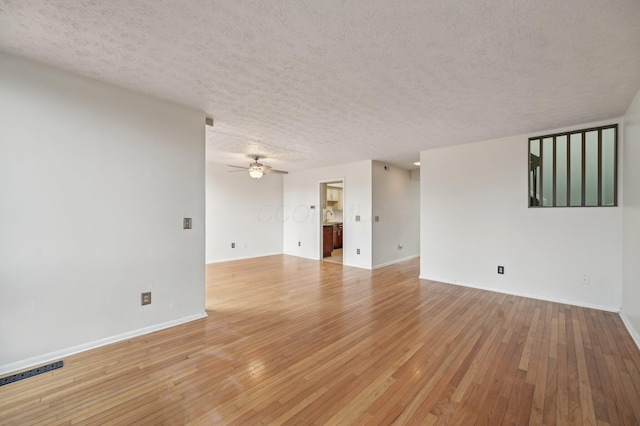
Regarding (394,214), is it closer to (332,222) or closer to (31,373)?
(332,222)

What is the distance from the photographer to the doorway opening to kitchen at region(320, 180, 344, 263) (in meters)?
6.95

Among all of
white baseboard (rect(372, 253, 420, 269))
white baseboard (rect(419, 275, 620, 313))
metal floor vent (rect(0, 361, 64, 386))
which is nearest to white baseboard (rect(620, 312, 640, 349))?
white baseboard (rect(419, 275, 620, 313))

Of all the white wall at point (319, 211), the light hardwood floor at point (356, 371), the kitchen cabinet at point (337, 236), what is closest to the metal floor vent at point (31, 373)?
the light hardwood floor at point (356, 371)

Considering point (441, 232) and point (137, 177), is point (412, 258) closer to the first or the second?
point (441, 232)

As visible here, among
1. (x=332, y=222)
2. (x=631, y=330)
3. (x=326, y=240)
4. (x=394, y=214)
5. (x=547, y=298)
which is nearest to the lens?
(x=631, y=330)

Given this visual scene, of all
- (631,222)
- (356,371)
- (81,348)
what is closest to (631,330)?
(631,222)

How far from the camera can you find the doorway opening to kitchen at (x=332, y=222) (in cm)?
695

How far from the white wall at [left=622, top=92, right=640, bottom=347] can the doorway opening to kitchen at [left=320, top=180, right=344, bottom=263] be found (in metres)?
4.54

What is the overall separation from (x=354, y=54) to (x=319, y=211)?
502cm

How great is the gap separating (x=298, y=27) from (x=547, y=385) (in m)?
3.06

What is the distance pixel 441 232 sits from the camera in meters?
4.75

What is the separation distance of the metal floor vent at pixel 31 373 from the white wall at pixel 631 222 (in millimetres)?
5141

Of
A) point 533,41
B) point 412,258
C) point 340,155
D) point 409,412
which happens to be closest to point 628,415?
point 409,412

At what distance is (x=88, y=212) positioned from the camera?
2.37m
